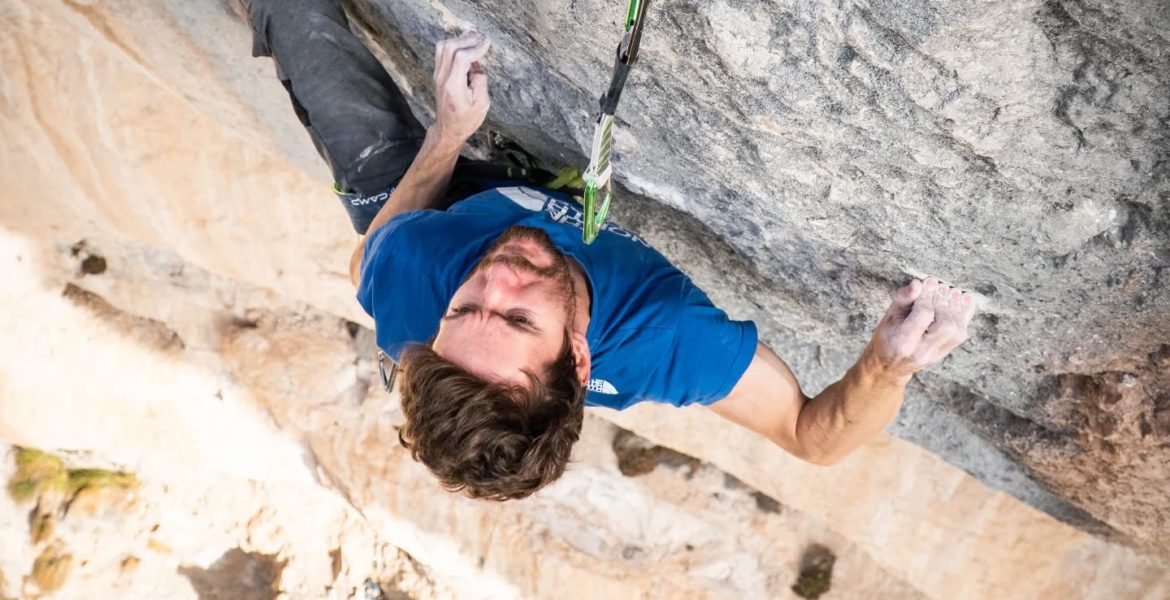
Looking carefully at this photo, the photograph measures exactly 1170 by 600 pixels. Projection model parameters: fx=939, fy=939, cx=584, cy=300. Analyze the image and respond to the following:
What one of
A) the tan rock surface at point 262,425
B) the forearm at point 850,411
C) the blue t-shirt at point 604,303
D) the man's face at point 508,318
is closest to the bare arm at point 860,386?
the forearm at point 850,411

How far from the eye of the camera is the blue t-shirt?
6.79 feet

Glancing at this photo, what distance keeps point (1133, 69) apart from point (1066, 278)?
56 centimetres

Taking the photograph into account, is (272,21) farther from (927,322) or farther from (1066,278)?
(1066,278)

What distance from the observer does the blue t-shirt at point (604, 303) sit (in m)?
2.07

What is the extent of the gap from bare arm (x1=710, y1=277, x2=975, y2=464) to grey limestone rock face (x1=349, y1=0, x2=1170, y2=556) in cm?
19

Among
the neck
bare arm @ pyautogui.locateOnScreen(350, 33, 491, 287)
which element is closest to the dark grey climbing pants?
bare arm @ pyautogui.locateOnScreen(350, 33, 491, 287)

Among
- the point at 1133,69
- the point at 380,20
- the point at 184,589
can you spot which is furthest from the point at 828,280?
the point at 184,589

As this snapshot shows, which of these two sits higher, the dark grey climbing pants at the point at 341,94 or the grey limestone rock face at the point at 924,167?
the grey limestone rock face at the point at 924,167

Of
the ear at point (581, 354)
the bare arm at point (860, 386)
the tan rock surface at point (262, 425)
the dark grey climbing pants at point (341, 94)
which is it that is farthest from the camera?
the tan rock surface at point (262, 425)

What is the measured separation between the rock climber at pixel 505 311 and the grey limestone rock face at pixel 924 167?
165 millimetres

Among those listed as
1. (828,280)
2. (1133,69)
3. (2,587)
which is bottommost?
(2,587)

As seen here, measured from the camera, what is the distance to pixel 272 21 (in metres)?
2.35

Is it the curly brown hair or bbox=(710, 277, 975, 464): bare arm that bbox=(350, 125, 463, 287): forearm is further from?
bbox=(710, 277, 975, 464): bare arm

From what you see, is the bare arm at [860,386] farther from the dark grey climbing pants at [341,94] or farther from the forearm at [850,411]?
the dark grey climbing pants at [341,94]
